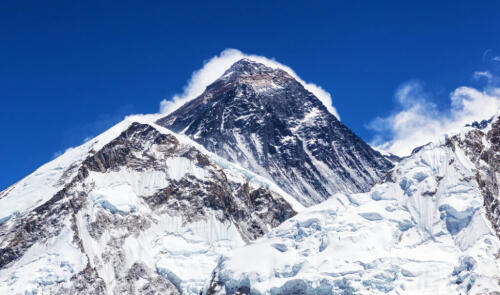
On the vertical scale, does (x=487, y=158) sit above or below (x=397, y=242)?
above

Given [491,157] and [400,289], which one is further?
[491,157]

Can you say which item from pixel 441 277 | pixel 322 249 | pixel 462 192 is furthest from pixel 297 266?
pixel 462 192

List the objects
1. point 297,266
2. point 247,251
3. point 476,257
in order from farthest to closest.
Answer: point 247,251, point 297,266, point 476,257

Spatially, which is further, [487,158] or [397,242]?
[487,158]

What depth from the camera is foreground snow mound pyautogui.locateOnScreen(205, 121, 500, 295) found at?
16212 cm

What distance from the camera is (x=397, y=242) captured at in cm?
17600

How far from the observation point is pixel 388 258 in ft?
550

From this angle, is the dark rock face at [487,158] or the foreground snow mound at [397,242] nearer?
the foreground snow mound at [397,242]

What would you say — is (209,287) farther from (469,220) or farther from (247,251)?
(469,220)

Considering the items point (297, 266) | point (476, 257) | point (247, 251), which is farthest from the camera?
point (247, 251)

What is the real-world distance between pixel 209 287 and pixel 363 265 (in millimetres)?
38885

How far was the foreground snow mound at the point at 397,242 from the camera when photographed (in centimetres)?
16212

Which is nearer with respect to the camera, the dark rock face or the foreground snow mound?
the foreground snow mound

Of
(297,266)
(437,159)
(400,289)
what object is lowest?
(400,289)
